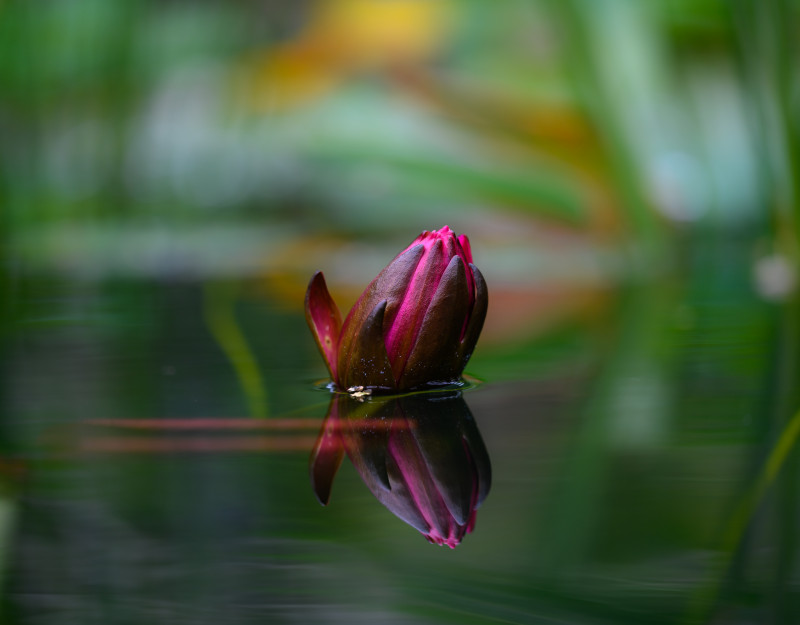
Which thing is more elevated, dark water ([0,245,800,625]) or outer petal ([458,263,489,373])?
outer petal ([458,263,489,373])

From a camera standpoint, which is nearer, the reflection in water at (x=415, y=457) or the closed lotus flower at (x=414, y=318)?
the reflection in water at (x=415, y=457)

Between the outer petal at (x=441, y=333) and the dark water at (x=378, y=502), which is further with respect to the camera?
the outer petal at (x=441, y=333)

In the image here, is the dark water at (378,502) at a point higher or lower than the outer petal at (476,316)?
lower

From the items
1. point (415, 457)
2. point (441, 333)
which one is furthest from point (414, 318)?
point (415, 457)

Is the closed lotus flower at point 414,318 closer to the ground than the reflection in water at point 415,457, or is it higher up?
higher up

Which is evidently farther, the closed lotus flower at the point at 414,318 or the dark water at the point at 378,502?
the closed lotus flower at the point at 414,318

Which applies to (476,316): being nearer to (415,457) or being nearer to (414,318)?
(414,318)

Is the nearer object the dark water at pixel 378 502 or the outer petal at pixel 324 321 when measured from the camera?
the dark water at pixel 378 502
